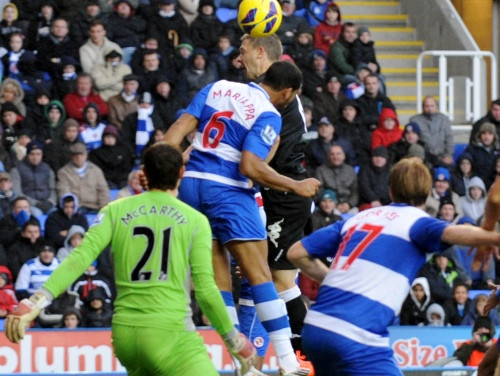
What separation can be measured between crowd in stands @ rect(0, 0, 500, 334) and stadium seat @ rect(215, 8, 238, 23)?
0.03 metres

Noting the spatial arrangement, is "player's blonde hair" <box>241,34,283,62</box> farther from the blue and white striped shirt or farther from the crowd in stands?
the crowd in stands

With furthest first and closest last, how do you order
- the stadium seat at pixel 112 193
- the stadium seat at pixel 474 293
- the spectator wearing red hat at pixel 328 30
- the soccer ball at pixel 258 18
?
the spectator wearing red hat at pixel 328 30, the stadium seat at pixel 474 293, the stadium seat at pixel 112 193, the soccer ball at pixel 258 18

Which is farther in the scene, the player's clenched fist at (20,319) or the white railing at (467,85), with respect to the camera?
the white railing at (467,85)

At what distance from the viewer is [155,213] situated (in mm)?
7273

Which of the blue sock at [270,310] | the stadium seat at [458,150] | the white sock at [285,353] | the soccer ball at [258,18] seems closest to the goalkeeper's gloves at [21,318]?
the blue sock at [270,310]

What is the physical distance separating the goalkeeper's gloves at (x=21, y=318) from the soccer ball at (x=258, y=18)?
12.0 ft

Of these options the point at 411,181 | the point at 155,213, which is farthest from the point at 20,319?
the point at 411,181

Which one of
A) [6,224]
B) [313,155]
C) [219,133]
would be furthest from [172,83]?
[219,133]

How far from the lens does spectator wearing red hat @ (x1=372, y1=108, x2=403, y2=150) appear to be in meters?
18.6

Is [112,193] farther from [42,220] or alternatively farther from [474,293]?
[474,293]

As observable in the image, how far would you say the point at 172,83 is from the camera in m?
17.6

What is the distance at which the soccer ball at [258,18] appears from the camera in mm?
10281

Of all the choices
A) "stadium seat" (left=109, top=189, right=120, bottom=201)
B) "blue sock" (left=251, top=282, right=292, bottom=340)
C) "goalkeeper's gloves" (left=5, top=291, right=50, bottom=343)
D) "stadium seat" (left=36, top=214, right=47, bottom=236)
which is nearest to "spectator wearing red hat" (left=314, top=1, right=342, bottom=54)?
"stadium seat" (left=109, top=189, right=120, bottom=201)

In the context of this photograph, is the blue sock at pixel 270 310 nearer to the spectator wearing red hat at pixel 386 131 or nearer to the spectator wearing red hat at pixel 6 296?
the spectator wearing red hat at pixel 6 296
